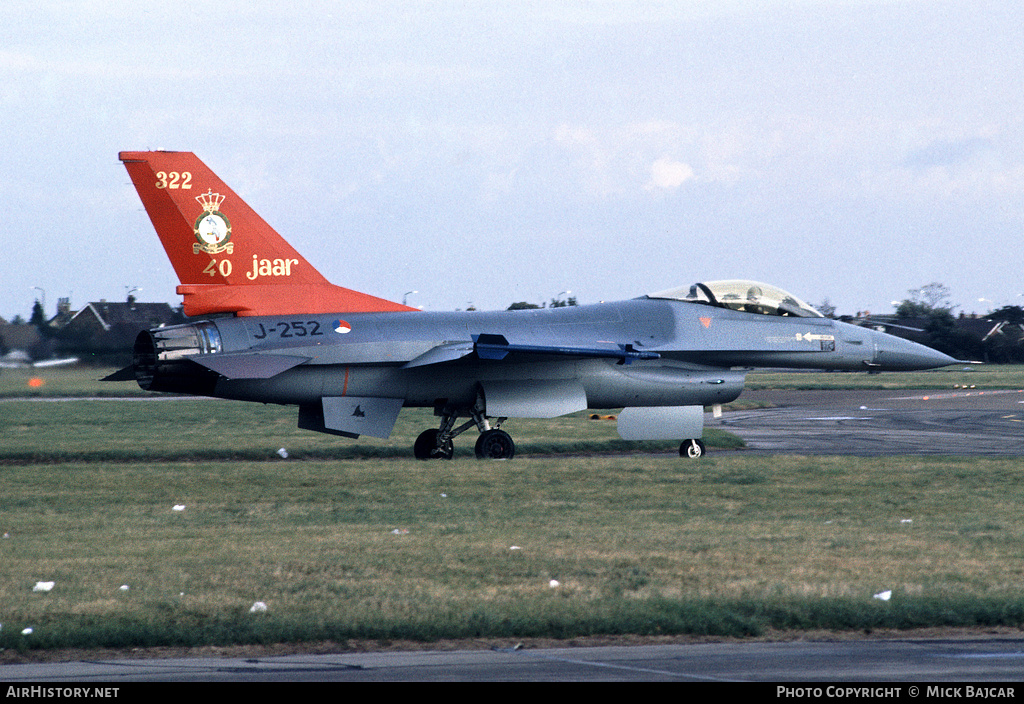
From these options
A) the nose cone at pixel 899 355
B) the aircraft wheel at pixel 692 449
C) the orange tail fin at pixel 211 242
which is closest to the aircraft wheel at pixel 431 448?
the orange tail fin at pixel 211 242

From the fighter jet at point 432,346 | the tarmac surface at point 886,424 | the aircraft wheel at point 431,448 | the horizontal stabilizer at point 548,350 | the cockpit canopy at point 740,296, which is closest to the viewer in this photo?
the fighter jet at point 432,346

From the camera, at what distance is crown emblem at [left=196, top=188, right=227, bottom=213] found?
704 inches

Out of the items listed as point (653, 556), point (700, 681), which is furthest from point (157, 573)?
point (700, 681)

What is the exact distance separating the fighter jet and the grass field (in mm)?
1103

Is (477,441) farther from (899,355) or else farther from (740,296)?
(899,355)

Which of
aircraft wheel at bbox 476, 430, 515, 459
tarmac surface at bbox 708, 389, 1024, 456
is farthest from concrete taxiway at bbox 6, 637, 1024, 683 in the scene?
tarmac surface at bbox 708, 389, 1024, 456

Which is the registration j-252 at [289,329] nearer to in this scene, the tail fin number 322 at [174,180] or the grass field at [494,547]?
the grass field at [494,547]

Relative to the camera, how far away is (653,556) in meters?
9.95

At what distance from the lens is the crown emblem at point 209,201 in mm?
17886

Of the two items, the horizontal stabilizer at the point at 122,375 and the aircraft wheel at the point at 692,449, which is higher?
the horizontal stabilizer at the point at 122,375

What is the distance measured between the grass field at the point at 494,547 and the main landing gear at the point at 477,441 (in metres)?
0.46

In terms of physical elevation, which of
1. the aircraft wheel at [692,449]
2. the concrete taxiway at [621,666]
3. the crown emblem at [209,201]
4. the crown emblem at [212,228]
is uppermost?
the crown emblem at [209,201]

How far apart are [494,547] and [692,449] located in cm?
962

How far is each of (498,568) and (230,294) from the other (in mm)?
9998
